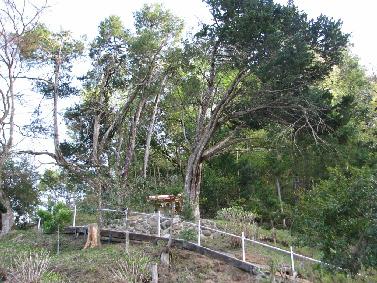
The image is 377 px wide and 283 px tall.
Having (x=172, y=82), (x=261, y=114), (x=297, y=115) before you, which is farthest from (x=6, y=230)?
(x=297, y=115)

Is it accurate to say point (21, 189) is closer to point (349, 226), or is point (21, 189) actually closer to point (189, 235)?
point (189, 235)

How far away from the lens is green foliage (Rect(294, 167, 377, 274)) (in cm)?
802

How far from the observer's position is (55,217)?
59.2 feet

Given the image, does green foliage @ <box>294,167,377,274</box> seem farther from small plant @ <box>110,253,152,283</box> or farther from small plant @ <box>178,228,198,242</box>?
small plant @ <box>178,228,198,242</box>

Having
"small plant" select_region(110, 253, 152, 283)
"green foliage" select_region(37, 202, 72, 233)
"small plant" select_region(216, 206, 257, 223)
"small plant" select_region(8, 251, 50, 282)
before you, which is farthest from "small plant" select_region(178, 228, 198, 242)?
"green foliage" select_region(37, 202, 72, 233)

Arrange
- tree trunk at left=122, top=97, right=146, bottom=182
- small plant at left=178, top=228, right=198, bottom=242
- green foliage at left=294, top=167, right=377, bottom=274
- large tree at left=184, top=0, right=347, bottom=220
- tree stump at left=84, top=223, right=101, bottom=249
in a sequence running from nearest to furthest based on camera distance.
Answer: green foliage at left=294, top=167, right=377, bottom=274 → small plant at left=178, top=228, right=198, bottom=242 → tree stump at left=84, top=223, right=101, bottom=249 → large tree at left=184, top=0, right=347, bottom=220 → tree trunk at left=122, top=97, right=146, bottom=182

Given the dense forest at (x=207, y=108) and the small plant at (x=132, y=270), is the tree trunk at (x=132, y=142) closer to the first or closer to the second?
the dense forest at (x=207, y=108)

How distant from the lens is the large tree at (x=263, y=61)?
17.3 metres

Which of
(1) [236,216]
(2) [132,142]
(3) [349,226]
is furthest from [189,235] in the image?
(2) [132,142]

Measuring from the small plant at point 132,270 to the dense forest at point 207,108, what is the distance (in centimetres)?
485

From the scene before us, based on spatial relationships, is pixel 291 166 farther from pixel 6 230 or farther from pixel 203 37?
pixel 6 230

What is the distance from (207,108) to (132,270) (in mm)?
12323

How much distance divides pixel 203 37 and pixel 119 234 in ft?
29.7

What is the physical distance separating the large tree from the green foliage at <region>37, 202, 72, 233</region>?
197 inches
